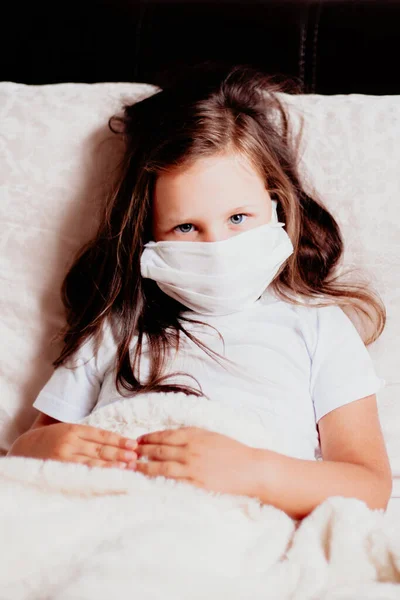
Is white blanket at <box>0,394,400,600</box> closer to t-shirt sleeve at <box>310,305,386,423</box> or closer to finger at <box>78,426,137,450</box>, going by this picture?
finger at <box>78,426,137,450</box>

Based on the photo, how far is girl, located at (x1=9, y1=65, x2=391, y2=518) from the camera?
1053 millimetres

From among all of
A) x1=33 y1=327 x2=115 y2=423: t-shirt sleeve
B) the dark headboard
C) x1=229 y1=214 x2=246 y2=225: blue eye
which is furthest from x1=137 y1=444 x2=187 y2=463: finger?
the dark headboard

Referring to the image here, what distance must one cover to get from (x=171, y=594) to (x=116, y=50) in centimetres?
118

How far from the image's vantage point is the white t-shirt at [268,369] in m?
1.12

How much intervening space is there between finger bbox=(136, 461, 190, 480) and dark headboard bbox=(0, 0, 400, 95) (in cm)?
84

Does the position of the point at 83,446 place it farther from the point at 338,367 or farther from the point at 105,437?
the point at 338,367

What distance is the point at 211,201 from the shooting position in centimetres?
111

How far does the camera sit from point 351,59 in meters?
1.45

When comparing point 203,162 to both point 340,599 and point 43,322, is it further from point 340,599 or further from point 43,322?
point 340,599

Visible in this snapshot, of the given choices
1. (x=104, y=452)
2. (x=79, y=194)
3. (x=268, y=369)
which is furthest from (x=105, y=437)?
(x=79, y=194)

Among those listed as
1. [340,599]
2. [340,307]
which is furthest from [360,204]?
[340,599]

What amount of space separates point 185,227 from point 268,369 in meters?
0.26

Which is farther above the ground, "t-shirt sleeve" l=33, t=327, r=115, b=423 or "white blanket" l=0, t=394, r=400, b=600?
"white blanket" l=0, t=394, r=400, b=600

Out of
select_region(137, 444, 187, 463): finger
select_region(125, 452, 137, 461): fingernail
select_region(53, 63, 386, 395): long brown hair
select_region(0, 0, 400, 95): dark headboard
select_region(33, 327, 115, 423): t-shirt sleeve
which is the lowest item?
select_region(33, 327, 115, 423): t-shirt sleeve
